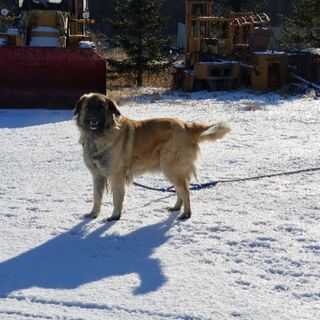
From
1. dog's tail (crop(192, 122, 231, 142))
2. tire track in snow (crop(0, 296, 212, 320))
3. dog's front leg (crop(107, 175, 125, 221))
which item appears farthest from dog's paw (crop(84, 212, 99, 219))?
tire track in snow (crop(0, 296, 212, 320))

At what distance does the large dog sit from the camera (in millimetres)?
5031

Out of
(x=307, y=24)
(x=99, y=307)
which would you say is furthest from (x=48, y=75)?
(x=307, y=24)

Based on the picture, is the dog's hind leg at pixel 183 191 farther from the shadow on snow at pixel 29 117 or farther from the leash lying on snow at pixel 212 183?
the shadow on snow at pixel 29 117

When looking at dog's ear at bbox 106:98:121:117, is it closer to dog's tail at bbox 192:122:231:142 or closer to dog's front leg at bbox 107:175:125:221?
dog's front leg at bbox 107:175:125:221

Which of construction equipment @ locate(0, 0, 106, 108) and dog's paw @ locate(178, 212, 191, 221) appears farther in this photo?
construction equipment @ locate(0, 0, 106, 108)

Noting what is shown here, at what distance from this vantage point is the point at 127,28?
18.8 metres

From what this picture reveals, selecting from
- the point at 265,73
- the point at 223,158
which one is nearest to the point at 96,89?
the point at 223,158

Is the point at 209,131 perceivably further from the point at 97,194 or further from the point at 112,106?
the point at 97,194

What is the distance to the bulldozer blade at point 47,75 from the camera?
1159cm

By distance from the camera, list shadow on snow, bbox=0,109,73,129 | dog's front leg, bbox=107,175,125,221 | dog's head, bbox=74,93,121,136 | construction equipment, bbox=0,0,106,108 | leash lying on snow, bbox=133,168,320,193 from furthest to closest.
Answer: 1. construction equipment, bbox=0,0,106,108
2. shadow on snow, bbox=0,109,73,129
3. leash lying on snow, bbox=133,168,320,193
4. dog's front leg, bbox=107,175,125,221
5. dog's head, bbox=74,93,121,136

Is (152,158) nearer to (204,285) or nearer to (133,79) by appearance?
(204,285)

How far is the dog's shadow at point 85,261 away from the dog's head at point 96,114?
0.91 metres

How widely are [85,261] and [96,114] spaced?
56.2 inches

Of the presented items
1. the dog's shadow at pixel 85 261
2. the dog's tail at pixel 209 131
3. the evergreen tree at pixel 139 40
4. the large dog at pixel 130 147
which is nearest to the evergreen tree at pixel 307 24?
the evergreen tree at pixel 139 40
